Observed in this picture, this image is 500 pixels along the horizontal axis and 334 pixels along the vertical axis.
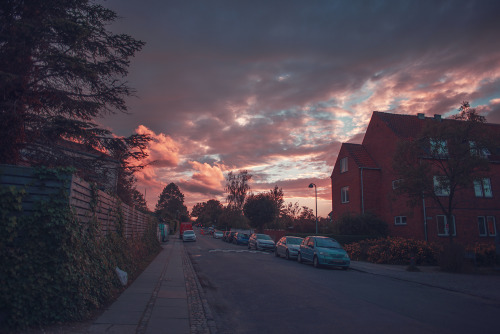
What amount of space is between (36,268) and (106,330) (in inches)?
59.6

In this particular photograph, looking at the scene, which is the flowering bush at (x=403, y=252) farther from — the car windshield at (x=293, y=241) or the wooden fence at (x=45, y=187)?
the wooden fence at (x=45, y=187)

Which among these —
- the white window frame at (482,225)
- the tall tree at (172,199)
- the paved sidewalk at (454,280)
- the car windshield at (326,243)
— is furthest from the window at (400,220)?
the tall tree at (172,199)

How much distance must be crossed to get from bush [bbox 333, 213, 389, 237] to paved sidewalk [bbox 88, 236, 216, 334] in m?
17.4

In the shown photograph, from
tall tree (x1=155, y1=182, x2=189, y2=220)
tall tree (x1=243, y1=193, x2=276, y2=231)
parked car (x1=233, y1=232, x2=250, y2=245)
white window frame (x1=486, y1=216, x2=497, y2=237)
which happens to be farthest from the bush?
tall tree (x1=155, y1=182, x2=189, y2=220)

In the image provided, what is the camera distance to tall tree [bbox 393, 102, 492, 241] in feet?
52.6

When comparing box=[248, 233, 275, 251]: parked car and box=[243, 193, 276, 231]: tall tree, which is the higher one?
box=[243, 193, 276, 231]: tall tree

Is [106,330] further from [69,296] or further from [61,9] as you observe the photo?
[61,9]

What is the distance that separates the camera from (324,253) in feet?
55.1

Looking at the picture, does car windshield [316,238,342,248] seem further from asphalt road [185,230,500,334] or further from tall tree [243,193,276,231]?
tall tree [243,193,276,231]

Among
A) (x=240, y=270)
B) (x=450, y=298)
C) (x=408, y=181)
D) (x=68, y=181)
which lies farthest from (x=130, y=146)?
(x=408, y=181)

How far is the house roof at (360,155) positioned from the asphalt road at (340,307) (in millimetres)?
18754

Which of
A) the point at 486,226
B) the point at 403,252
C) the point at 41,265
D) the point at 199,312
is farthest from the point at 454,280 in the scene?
the point at 486,226

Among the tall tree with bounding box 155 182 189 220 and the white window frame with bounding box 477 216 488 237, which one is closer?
the white window frame with bounding box 477 216 488 237

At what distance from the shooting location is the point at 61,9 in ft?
27.0
